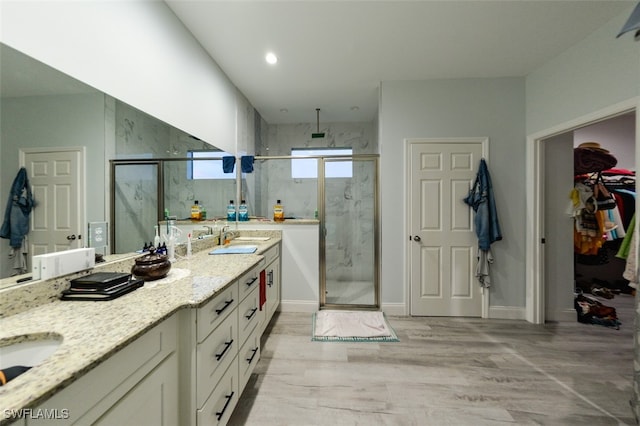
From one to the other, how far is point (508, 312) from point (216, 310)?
125 inches

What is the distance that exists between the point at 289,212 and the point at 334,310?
1.71 metres

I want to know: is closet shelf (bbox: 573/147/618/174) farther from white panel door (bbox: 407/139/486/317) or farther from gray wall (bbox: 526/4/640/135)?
white panel door (bbox: 407/139/486/317)

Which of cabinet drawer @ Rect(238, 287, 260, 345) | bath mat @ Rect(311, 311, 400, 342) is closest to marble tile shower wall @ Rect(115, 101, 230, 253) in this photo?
cabinet drawer @ Rect(238, 287, 260, 345)

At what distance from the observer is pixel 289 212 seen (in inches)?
156

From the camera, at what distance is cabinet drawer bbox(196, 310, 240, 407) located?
105 cm

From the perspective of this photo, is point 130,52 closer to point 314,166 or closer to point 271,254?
point 271,254

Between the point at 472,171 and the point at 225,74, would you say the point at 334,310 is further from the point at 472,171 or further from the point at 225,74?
the point at 225,74

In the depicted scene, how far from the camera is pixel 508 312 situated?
2.76 metres

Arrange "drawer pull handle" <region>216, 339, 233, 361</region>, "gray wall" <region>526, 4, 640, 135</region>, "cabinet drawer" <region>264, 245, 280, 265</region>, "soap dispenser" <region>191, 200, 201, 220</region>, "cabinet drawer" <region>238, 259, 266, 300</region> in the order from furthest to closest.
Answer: "cabinet drawer" <region>264, 245, 280, 265</region> < "soap dispenser" <region>191, 200, 201, 220</region> < "gray wall" <region>526, 4, 640, 135</region> < "cabinet drawer" <region>238, 259, 266, 300</region> < "drawer pull handle" <region>216, 339, 233, 361</region>

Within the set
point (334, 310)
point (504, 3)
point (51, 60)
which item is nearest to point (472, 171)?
point (504, 3)

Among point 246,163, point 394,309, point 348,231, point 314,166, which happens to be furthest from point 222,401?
point 314,166

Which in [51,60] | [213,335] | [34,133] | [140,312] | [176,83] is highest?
[176,83]

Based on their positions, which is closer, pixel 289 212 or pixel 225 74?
pixel 225 74

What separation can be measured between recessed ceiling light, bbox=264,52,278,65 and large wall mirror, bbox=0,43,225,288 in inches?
48.4
